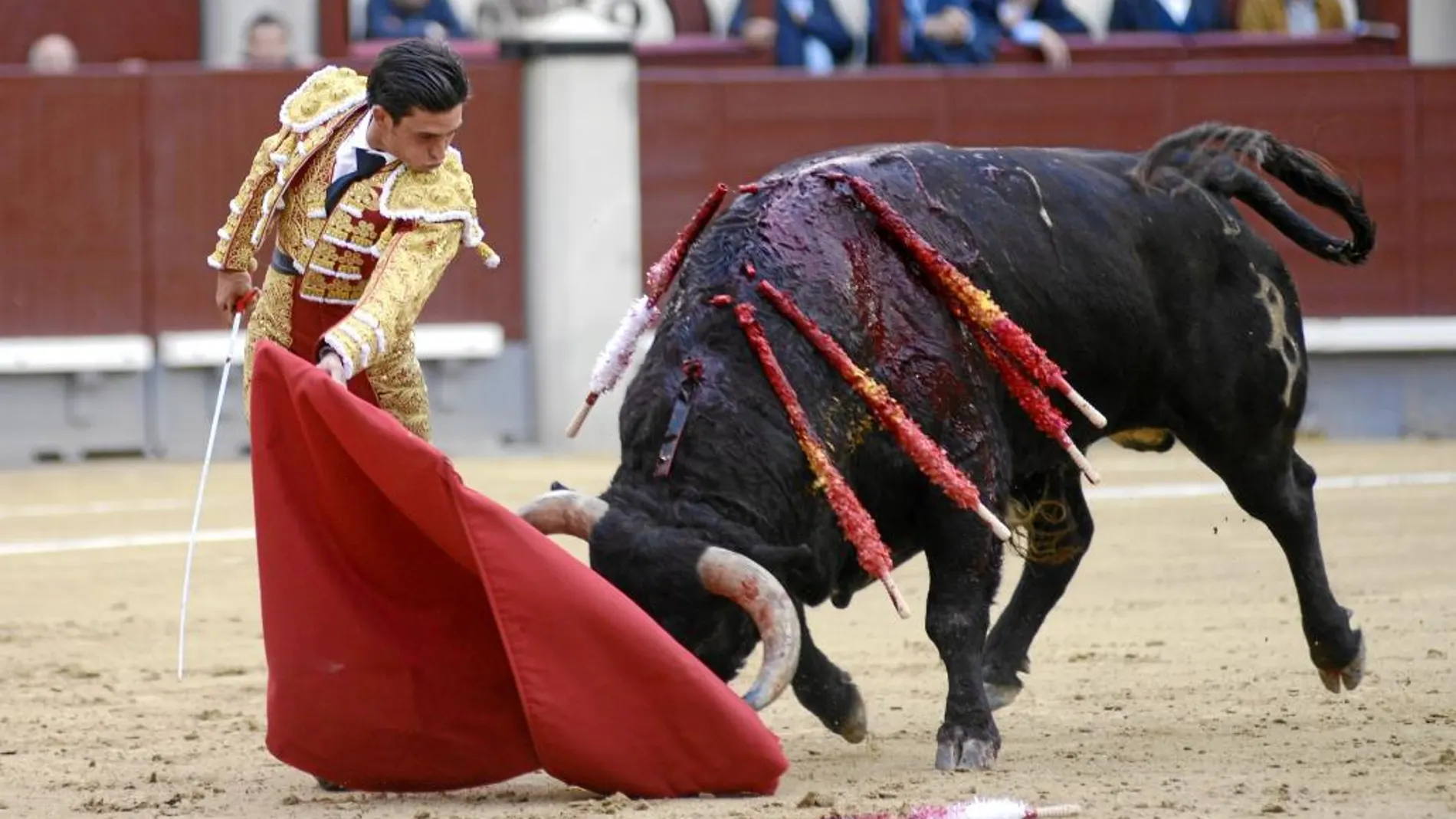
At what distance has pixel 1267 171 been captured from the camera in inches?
191

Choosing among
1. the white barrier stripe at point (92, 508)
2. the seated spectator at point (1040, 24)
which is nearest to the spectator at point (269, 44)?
the white barrier stripe at point (92, 508)

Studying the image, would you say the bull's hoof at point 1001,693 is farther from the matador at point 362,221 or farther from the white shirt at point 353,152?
the white shirt at point 353,152

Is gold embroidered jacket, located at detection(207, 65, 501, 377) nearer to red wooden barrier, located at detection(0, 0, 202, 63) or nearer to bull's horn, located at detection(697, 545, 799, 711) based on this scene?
bull's horn, located at detection(697, 545, 799, 711)

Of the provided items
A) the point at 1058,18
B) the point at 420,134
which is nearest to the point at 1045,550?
the point at 420,134

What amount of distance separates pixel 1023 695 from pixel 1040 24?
21.6ft

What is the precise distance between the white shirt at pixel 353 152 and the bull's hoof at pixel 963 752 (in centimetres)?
124

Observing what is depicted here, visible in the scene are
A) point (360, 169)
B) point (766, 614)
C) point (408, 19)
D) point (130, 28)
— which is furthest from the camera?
point (130, 28)

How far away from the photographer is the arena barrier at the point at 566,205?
9773mm

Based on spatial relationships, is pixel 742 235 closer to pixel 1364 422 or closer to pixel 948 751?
pixel 948 751

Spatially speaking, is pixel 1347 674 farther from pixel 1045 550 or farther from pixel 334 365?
pixel 334 365

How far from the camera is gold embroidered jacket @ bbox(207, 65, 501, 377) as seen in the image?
3.89 meters

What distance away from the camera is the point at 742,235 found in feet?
13.1

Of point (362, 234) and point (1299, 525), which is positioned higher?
point (362, 234)

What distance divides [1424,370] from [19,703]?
7117 mm
